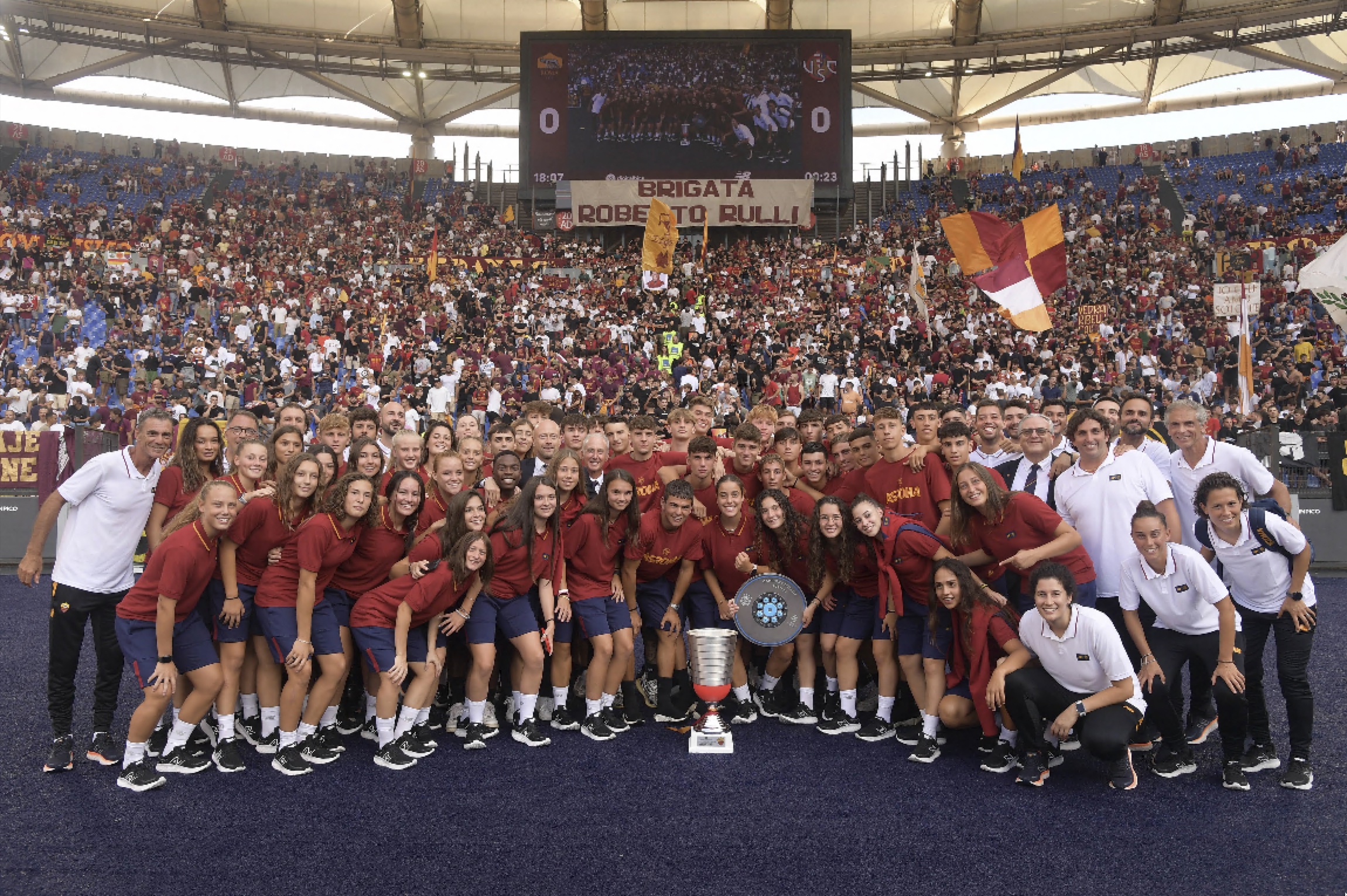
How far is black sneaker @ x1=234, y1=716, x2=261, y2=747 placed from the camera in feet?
19.9

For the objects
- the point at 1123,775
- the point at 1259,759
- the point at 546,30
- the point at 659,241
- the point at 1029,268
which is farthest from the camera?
the point at 546,30

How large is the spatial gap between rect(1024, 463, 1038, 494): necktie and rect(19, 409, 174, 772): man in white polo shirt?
223 inches

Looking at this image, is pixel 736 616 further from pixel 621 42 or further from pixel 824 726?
pixel 621 42

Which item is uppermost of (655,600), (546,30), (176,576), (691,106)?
(546,30)

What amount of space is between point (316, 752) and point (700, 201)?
2543 centimetres

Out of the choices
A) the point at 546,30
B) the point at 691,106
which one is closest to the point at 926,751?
the point at 691,106

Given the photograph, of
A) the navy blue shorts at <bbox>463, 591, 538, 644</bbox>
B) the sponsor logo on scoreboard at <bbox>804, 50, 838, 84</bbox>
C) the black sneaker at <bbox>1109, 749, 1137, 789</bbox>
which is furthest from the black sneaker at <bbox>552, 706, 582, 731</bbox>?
the sponsor logo on scoreboard at <bbox>804, 50, 838, 84</bbox>

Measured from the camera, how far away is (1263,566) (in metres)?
5.34

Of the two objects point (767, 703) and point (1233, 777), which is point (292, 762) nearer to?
point (767, 703)

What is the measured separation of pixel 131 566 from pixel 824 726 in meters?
4.52

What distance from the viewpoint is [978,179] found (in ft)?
116

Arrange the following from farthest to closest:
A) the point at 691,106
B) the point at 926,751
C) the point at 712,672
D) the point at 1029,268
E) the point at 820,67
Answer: the point at 691,106
the point at 820,67
the point at 1029,268
the point at 712,672
the point at 926,751

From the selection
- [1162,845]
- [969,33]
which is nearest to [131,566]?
[1162,845]

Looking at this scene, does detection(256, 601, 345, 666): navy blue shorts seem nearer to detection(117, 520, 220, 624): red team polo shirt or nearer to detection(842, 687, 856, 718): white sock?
detection(117, 520, 220, 624): red team polo shirt
